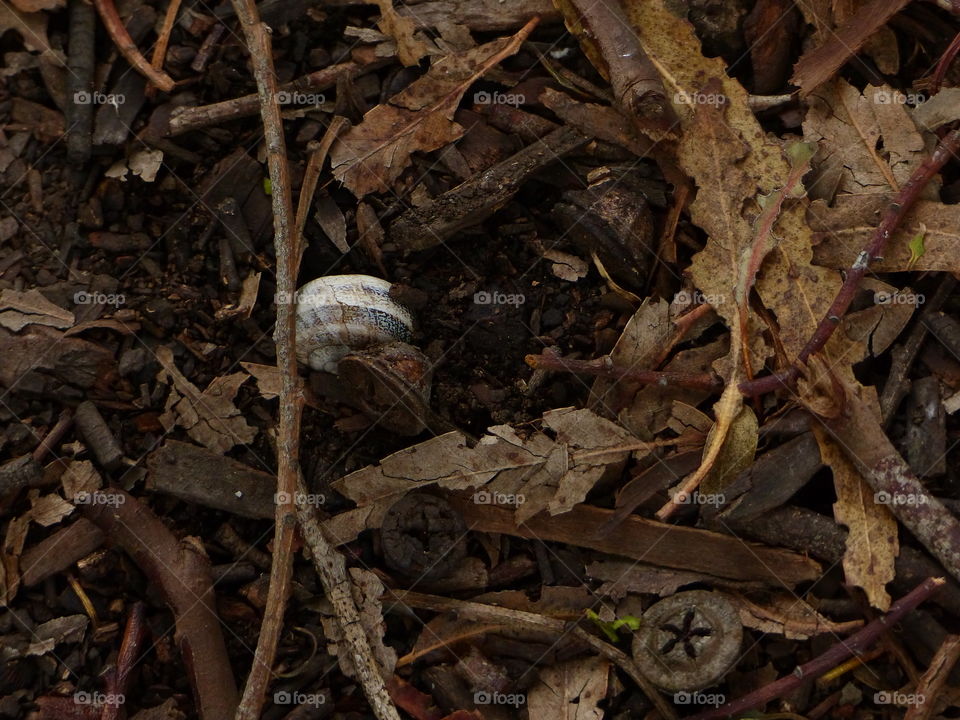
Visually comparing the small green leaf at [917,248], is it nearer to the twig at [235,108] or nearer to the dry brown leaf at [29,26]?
the twig at [235,108]

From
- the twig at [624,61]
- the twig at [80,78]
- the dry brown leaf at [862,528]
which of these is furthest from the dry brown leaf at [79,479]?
the dry brown leaf at [862,528]

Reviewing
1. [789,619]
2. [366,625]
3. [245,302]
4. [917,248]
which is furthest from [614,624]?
[245,302]

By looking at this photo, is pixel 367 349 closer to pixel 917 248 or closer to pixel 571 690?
pixel 571 690

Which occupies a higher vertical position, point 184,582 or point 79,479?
point 79,479

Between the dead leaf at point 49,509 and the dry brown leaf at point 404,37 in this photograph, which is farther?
Result: the dry brown leaf at point 404,37

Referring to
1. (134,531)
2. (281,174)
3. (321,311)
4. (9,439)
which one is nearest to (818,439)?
(321,311)

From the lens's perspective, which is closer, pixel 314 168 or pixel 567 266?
pixel 567 266

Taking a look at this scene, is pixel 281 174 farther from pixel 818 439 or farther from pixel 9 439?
pixel 818 439
